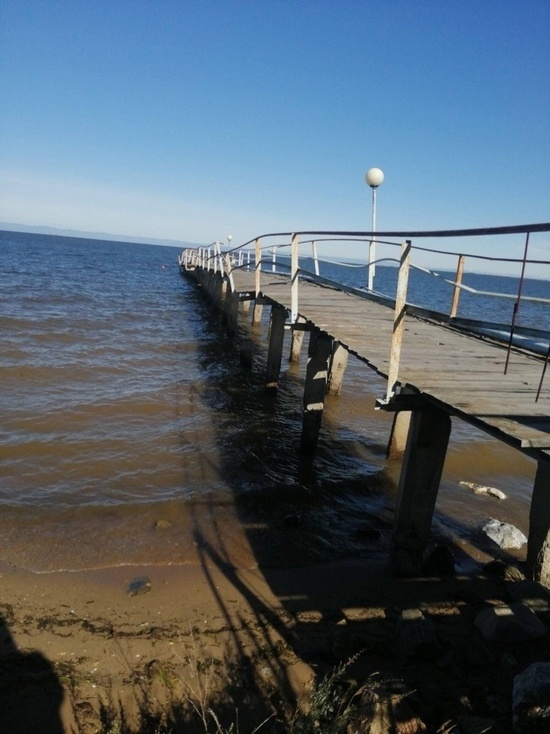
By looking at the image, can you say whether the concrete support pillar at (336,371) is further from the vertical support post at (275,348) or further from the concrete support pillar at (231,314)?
the concrete support pillar at (231,314)

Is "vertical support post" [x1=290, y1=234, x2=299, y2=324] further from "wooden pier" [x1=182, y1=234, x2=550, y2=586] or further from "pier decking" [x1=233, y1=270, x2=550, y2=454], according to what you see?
"pier decking" [x1=233, y1=270, x2=550, y2=454]

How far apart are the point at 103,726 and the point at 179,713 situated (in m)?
0.47

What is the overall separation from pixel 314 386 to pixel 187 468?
7.27 feet

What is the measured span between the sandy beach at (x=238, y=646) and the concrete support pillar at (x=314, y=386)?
2.82 metres

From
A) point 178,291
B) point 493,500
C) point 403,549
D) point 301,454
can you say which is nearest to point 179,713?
point 403,549

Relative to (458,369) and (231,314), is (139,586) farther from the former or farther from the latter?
(231,314)

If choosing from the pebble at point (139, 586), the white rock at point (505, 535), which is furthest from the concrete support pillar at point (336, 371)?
the pebble at point (139, 586)

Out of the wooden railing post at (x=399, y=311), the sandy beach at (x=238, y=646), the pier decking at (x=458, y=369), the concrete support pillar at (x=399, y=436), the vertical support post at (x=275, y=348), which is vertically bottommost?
the sandy beach at (x=238, y=646)

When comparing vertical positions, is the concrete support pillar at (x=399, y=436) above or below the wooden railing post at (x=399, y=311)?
below

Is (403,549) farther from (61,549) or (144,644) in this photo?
(61,549)

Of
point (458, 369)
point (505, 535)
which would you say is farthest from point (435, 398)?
point (505, 535)

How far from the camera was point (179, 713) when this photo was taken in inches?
127

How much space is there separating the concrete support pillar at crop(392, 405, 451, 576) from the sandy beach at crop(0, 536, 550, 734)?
0.92ft

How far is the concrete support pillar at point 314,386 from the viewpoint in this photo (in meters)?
7.14
